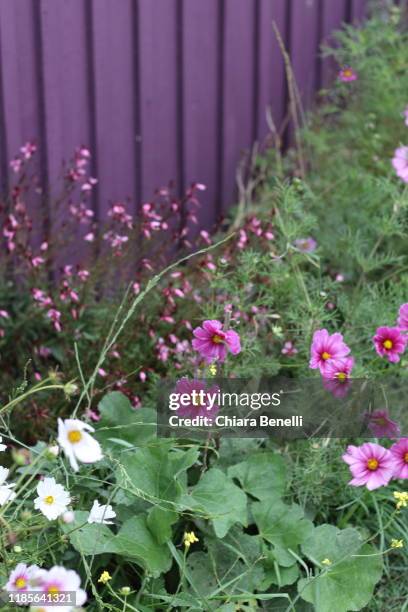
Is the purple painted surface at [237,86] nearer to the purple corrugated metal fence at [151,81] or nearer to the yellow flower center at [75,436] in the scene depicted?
the purple corrugated metal fence at [151,81]

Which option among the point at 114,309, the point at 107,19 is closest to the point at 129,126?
the point at 107,19

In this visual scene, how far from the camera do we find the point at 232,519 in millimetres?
1949

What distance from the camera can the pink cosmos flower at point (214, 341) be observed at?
6.69 feet

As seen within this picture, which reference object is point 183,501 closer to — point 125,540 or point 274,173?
point 125,540

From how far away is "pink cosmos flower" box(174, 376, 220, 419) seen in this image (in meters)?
2.11

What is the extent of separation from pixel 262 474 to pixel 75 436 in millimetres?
801

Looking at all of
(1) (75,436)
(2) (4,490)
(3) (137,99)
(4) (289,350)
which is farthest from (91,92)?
(1) (75,436)

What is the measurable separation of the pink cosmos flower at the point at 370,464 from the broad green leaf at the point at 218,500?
0.25 metres

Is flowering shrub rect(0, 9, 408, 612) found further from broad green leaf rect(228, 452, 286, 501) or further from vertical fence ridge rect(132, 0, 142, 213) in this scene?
vertical fence ridge rect(132, 0, 142, 213)

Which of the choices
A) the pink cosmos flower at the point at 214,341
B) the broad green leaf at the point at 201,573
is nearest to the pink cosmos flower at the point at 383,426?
the pink cosmos flower at the point at 214,341

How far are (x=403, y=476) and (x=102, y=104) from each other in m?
2.12

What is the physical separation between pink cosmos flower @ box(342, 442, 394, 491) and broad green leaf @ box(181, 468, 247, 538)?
0.25 m


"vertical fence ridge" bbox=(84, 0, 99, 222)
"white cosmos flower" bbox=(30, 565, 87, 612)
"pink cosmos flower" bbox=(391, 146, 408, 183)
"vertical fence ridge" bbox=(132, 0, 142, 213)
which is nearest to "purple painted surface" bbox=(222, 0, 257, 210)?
"vertical fence ridge" bbox=(132, 0, 142, 213)

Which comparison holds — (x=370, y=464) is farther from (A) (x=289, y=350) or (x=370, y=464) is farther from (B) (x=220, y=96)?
(B) (x=220, y=96)
